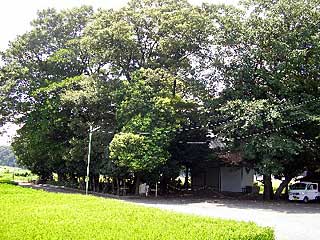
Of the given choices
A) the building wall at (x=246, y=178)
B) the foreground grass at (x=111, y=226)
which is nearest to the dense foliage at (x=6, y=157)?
the building wall at (x=246, y=178)

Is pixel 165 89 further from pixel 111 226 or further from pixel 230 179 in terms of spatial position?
pixel 111 226

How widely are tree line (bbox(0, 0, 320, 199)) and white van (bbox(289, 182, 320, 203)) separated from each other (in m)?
1.12

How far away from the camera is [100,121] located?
29.9 meters

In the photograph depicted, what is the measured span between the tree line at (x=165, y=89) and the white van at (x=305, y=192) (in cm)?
112

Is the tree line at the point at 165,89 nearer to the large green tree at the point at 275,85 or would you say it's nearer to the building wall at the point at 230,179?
the large green tree at the point at 275,85

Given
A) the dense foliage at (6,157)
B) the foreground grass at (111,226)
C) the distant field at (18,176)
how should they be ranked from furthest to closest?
the dense foliage at (6,157), the distant field at (18,176), the foreground grass at (111,226)

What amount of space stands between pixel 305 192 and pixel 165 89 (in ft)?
38.1

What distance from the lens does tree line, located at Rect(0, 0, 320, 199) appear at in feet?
76.5

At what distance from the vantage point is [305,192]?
85.5 feet

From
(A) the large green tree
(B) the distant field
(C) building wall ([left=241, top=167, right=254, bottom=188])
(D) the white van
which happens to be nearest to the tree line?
(A) the large green tree

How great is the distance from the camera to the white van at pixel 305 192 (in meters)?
26.0

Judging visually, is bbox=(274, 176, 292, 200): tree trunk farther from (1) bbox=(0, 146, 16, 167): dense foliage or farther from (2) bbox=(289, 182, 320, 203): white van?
(1) bbox=(0, 146, 16, 167): dense foliage

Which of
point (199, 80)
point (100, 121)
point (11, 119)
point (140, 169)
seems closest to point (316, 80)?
point (199, 80)

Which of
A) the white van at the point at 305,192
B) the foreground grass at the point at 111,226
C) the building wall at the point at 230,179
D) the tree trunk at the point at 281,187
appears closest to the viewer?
the foreground grass at the point at 111,226
